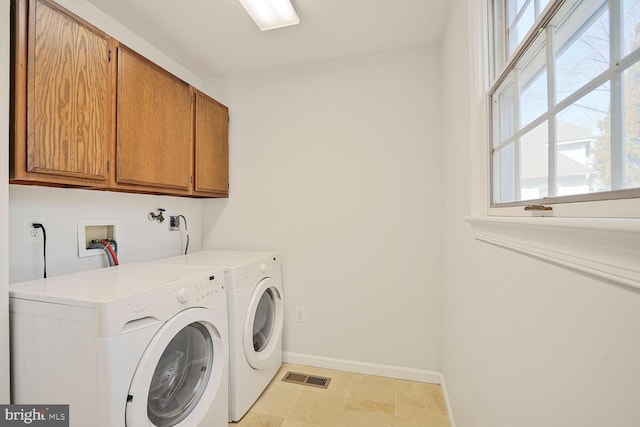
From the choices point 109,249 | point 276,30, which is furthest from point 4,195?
point 276,30

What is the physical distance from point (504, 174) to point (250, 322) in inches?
59.6

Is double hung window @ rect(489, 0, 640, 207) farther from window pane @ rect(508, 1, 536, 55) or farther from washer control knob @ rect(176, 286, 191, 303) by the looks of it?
washer control knob @ rect(176, 286, 191, 303)

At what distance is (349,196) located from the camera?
86.1 inches

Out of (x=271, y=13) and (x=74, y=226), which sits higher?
(x=271, y=13)

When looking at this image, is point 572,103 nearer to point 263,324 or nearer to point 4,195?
point 4,195

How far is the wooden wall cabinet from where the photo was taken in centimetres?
108

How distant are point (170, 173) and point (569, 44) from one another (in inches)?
74.8

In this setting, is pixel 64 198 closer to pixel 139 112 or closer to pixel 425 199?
pixel 139 112

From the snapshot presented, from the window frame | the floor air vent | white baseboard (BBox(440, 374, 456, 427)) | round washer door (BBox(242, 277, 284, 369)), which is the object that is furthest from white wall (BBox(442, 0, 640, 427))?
round washer door (BBox(242, 277, 284, 369))

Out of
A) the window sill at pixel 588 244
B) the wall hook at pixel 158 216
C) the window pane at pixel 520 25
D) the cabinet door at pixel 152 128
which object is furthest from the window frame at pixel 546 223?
the wall hook at pixel 158 216

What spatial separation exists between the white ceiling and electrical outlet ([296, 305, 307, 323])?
6.61 feet

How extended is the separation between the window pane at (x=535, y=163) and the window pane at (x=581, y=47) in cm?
11

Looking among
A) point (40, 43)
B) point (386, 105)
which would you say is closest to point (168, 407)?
point (40, 43)

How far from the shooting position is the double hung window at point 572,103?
0.42 metres
